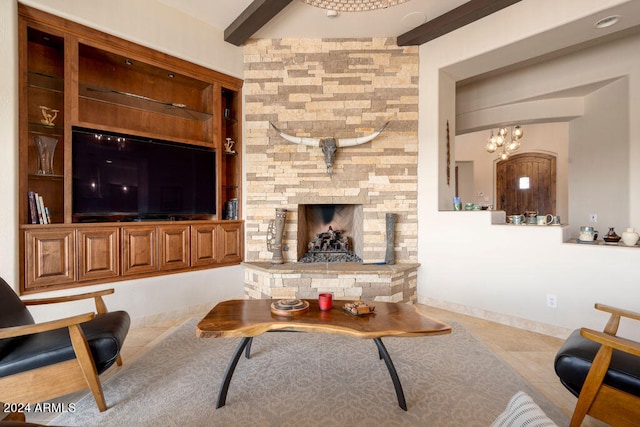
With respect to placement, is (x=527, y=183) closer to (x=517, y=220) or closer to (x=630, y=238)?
(x=517, y=220)

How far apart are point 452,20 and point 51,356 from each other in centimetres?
433

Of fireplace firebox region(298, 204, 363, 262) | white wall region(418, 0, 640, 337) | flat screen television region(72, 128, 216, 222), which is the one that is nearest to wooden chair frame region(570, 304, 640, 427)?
white wall region(418, 0, 640, 337)

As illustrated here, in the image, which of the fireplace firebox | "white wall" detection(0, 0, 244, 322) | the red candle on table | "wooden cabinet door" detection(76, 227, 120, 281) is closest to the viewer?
the red candle on table

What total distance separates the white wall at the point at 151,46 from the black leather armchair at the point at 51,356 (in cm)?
87

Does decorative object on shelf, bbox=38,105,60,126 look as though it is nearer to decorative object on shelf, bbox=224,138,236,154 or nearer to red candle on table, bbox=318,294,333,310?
decorative object on shelf, bbox=224,138,236,154

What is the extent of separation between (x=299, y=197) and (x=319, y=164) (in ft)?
1.60

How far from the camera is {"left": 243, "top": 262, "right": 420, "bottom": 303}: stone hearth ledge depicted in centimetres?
331

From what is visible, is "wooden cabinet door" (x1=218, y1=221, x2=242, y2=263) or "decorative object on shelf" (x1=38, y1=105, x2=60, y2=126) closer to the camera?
"decorative object on shelf" (x1=38, y1=105, x2=60, y2=126)

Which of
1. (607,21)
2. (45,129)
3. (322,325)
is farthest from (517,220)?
(45,129)

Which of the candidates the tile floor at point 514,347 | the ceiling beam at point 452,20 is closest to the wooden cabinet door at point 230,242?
the tile floor at point 514,347

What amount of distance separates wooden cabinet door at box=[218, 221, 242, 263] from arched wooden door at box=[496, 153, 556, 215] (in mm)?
6983

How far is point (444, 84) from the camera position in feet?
11.9

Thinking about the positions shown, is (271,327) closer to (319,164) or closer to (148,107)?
(319,164)

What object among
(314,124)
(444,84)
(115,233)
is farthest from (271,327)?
(444,84)
